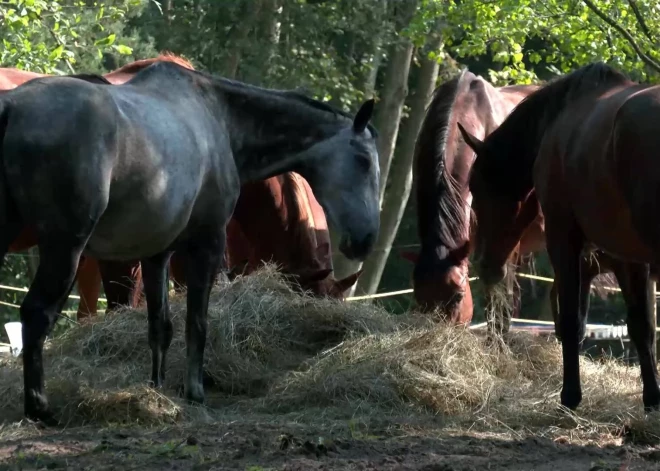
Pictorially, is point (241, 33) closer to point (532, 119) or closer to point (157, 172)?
point (532, 119)

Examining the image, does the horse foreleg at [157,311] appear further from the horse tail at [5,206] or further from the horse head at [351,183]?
the horse tail at [5,206]

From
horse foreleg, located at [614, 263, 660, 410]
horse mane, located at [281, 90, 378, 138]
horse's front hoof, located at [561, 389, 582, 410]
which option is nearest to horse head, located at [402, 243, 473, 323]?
horse foreleg, located at [614, 263, 660, 410]

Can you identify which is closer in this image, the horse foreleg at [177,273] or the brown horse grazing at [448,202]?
the brown horse grazing at [448,202]

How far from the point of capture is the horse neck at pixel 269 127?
665 centimetres

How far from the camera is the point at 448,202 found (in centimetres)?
849

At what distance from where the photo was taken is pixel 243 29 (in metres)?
16.4

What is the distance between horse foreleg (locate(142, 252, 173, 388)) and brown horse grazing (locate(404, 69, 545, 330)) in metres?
2.18

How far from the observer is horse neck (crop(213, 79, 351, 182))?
6.65 m

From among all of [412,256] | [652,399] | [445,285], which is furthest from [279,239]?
[652,399]

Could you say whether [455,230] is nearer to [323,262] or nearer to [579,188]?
[323,262]

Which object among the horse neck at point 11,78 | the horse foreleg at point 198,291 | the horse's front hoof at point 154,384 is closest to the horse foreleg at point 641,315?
the horse foreleg at point 198,291

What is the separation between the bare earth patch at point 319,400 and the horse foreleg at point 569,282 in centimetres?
15

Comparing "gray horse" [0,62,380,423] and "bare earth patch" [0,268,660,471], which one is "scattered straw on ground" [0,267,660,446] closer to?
"bare earth patch" [0,268,660,471]

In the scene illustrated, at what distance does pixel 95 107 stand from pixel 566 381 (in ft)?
10.1
